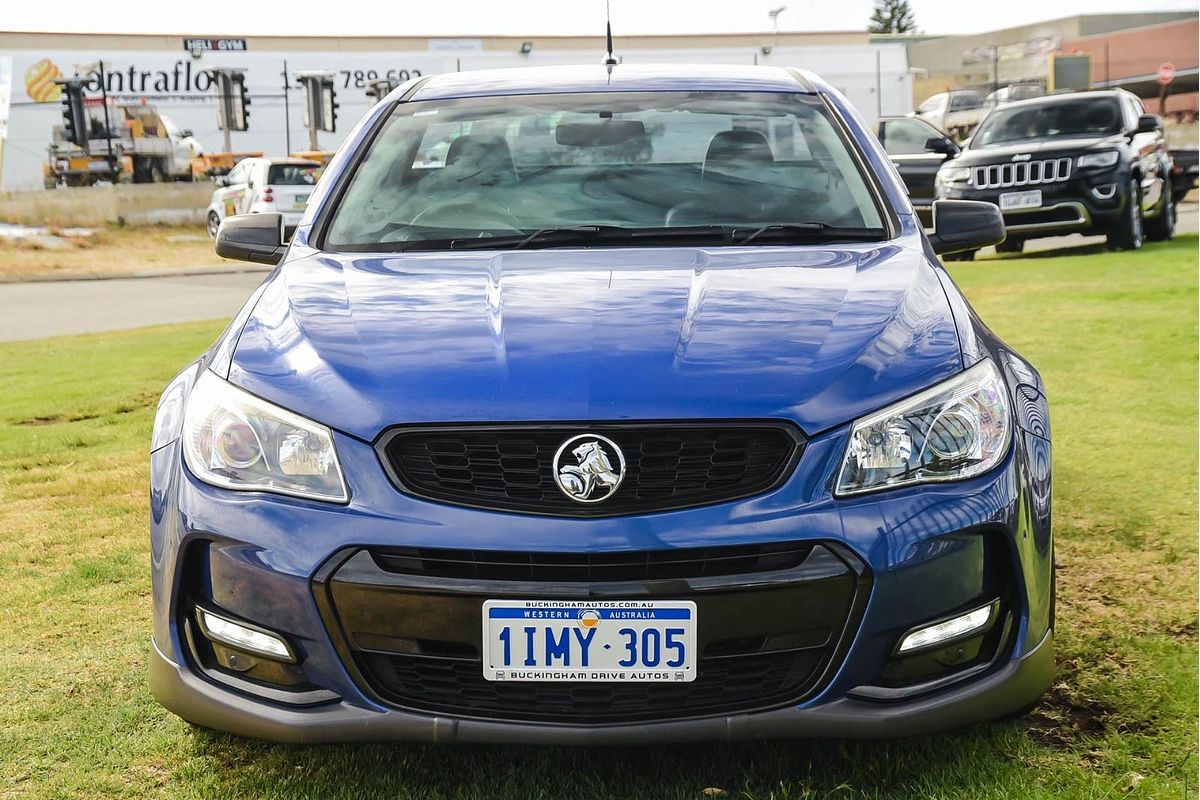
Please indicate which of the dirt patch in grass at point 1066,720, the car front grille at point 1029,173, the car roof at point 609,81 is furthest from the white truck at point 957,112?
the dirt patch in grass at point 1066,720

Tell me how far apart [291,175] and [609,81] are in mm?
18082

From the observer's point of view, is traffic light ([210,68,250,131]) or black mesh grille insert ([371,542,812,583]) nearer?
black mesh grille insert ([371,542,812,583])

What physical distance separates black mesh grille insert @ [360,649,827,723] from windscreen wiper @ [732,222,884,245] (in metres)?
1.21

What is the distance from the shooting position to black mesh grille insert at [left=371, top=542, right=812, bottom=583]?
220 cm

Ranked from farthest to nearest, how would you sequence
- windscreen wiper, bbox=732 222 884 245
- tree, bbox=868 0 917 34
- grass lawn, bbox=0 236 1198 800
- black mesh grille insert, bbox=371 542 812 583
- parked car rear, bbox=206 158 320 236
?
1. tree, bbox=868 0 917 34
2. parked car rear, bbox=206 158 320 236
3. windscreen wiper, bbox=732 222 884 245
4. grass lawn, bbox=0 236 1198 800
5. black mesh grille insert, bbox=371 542 812 583

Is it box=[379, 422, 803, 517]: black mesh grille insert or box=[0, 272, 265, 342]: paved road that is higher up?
box=[379, 422, 803, 517]: black mesh grille insert

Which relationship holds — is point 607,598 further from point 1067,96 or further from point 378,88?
point 378,88

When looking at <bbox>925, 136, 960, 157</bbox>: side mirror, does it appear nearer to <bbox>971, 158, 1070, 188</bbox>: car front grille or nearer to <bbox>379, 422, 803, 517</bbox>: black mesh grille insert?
<bbox>971, 158, 1070, 188</bbox>: car front grille

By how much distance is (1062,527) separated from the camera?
167 inches

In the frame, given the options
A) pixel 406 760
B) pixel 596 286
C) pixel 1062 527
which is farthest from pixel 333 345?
pixel 1062 527

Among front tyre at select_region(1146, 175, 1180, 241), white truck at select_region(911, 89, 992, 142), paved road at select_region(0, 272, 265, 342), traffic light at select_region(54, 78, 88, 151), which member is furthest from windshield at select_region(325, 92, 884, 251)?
white truck at select_region(911, 89, 992, 142)

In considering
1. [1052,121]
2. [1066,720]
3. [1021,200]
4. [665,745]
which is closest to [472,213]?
[665,745]

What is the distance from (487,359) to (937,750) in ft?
4.00

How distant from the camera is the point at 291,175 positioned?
69.2 ft
